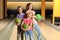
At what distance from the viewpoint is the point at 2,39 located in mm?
4379

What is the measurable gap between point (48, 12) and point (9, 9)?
8.68ft

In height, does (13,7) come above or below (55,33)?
above

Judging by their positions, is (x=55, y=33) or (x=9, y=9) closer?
(x=55, y=33)

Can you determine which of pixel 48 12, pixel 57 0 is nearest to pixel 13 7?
pixel 48 12

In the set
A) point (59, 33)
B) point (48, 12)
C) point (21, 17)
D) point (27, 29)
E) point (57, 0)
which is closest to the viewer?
point (27, 29)

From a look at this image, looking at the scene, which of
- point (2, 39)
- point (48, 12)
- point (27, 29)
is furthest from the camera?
point (48, 12)

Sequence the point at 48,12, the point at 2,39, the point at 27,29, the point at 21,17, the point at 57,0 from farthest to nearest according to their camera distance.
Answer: the point at 48,12, the point at 57,0, the point at 2,39, the point at 21,17, the point at 27,29

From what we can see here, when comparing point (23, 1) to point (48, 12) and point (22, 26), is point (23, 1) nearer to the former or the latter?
point (48, 12)

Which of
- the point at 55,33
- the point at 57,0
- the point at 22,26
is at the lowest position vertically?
the point at 55,33

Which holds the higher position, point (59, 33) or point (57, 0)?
point (57, 0)

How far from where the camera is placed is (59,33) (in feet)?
19.4

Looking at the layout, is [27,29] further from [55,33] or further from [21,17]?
[55,33]

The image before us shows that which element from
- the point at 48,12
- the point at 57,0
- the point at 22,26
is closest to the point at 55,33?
the point at 22,26

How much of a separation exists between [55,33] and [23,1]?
712 centimetres
